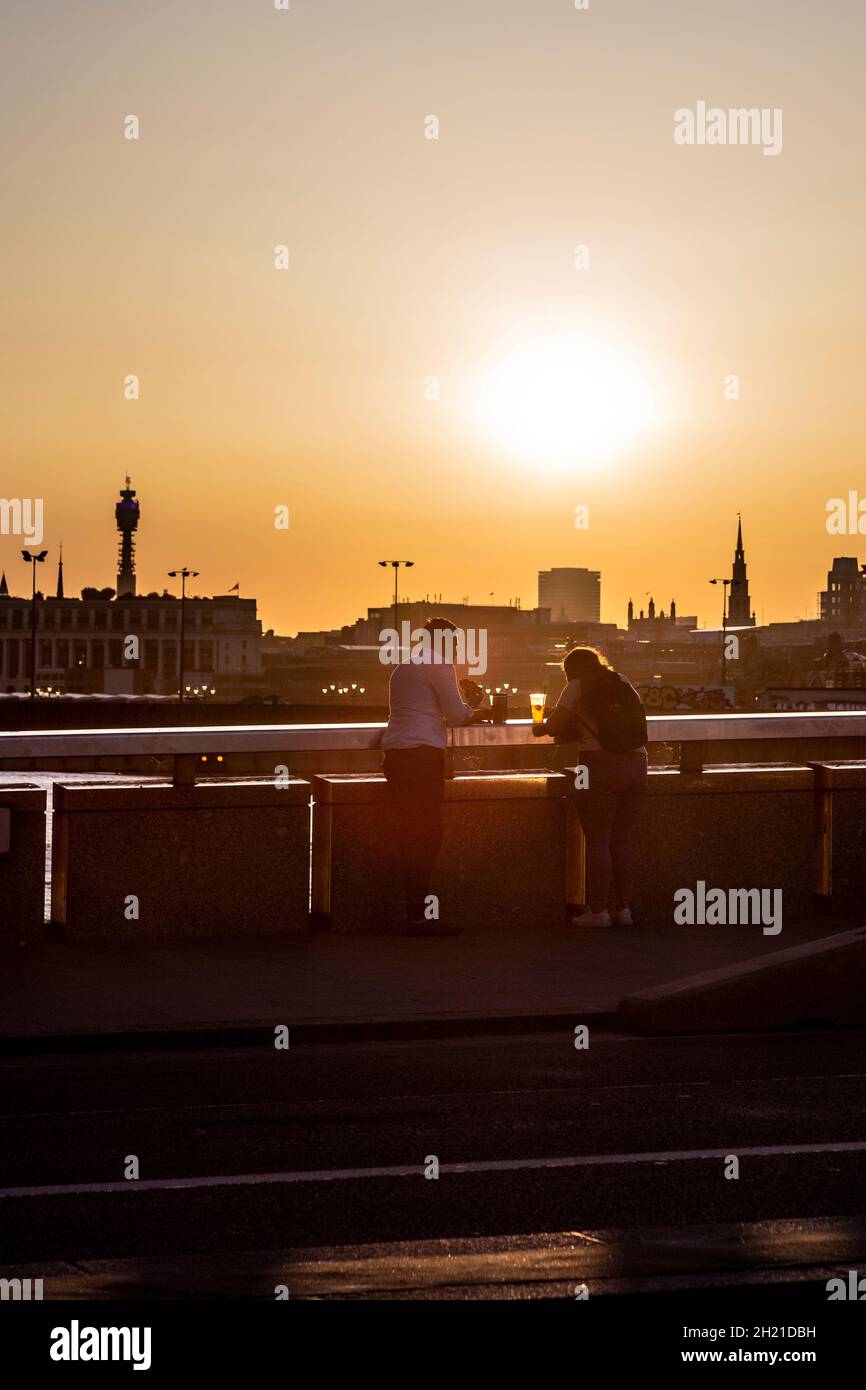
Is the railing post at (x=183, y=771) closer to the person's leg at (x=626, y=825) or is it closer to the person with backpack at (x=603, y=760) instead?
the person with backpack at (x=603, y=760)

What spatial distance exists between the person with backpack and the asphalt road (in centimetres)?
365

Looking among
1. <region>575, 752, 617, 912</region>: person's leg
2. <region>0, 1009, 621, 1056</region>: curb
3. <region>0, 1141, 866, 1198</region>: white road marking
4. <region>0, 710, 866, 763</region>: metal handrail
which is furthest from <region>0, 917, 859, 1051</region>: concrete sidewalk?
<region>0, 1141, 866, 1198</region>: white road marking

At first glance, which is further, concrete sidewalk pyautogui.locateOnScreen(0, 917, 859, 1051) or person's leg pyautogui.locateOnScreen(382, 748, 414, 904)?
person's leg pyautogui.locateOnScreen(382, 748, 414, 904)

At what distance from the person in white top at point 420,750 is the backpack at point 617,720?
0.95 meters

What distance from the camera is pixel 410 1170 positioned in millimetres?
6922

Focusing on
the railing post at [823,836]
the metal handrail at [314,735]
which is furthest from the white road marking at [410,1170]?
the railing post at [823,836]

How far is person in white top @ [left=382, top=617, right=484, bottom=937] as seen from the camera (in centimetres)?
1306

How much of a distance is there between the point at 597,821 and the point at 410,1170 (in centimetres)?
686

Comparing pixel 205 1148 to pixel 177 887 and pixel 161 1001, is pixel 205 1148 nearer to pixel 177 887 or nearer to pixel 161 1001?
pixel 161 1001

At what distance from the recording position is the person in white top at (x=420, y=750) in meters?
13.1

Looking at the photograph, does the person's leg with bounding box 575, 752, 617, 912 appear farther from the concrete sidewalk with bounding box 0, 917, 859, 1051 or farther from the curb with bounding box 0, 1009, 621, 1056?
the curb with bounding box 0, 1009, 621, 1056

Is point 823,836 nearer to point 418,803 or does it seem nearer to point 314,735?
point 418,803

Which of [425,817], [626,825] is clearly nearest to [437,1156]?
[425,817]
